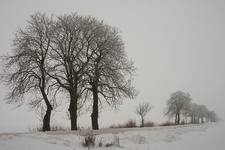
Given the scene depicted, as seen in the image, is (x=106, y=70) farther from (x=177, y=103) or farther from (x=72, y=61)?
(x=177, y=103)

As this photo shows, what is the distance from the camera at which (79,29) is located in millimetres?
26391

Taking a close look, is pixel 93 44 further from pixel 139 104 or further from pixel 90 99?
pixel 139 104

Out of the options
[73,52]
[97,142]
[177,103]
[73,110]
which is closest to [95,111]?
[73,110]

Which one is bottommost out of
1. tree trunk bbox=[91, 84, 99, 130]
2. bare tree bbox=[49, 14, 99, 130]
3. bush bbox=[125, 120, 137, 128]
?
bush bbox=[125, 120, 137, 128]

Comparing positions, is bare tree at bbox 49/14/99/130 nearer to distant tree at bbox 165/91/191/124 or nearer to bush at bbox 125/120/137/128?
bush at bbox 125/120/137/128

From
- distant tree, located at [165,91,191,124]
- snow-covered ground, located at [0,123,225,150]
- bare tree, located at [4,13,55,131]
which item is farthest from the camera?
distant tree, located at [165,91,191,124]

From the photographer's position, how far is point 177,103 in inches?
3553

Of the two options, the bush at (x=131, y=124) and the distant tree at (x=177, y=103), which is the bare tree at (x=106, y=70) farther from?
the distant tree at (x=177, y=103)

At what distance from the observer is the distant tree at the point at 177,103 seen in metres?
89.9

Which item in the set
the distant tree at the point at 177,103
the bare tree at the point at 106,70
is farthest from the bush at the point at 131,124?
the distant tree at the point at 177,103

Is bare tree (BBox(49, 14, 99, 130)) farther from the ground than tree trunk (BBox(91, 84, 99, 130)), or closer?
farther from the ground

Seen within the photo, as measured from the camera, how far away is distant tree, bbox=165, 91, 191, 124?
89.9 m

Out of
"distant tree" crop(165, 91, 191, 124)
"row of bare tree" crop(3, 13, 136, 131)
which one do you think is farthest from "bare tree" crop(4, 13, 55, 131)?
"distant tree" crop(165, 91, 191, 124)

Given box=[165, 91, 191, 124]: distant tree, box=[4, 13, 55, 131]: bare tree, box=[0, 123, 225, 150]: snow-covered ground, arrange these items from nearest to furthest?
box=[0, 123, 225, 150]: snow-covered ground
box=[4, 13, 55, 131]: bare tree
box=[165, 91, 191, 124]: distant tree
